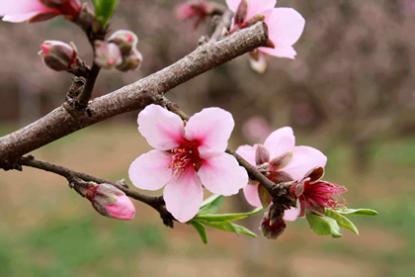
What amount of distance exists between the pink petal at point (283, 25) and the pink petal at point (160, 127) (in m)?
0.22

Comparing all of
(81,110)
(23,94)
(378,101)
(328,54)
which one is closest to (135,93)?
(81,110)

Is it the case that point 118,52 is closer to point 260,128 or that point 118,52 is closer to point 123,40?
point 123,40

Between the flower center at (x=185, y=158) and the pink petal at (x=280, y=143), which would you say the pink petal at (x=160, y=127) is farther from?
the pink petal at (x=280, y=143)

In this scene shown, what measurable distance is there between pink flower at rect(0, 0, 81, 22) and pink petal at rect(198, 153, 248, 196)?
0.23 m

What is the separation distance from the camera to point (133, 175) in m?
0.78

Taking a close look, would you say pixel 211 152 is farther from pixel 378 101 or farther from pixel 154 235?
pixel 378 101

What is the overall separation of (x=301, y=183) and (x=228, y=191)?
8 centimetres

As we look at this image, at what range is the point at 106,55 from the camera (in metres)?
0.61

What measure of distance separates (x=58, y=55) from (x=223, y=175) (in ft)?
0.72

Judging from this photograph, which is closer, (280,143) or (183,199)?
(183,199)

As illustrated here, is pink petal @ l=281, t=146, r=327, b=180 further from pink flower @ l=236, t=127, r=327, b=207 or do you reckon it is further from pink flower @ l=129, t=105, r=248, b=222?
pink flower @ l=129, t=105, r=248, b=222

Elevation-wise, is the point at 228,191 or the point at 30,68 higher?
the point at 228,191

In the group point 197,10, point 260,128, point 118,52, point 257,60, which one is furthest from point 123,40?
point 260,128

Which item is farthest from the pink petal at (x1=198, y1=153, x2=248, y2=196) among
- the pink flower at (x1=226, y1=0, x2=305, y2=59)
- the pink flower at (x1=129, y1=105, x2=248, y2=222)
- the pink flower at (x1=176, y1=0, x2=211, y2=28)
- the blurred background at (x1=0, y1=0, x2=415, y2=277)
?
the blurred background at (x1=0, y1=0, x2=415, y2=277)
